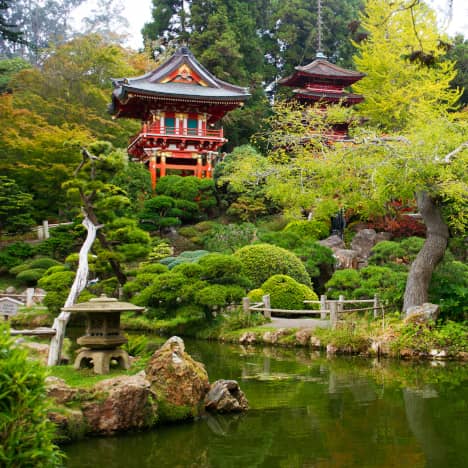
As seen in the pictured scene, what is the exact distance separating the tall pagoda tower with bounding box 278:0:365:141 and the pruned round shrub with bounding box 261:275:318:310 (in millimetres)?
13932

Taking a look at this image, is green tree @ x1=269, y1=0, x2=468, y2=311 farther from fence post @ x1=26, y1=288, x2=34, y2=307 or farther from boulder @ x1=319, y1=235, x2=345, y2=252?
fence post @ x1=26, y1=288, x2=34, y2=307

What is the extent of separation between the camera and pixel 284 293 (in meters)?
15.2

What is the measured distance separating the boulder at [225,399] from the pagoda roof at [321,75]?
2373cm

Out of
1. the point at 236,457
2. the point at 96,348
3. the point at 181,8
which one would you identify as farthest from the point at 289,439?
the point at 181,8

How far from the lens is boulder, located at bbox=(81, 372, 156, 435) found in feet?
19.6

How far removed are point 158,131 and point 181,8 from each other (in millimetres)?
16421

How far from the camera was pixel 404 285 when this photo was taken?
40.9 ft

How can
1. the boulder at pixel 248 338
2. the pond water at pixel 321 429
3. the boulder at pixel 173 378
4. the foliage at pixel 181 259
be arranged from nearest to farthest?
the pond water at pixel 321 429 → the boulder at pixel 173 378 → the boulder at pixel 248 338 → the foliage at pixel 181 259

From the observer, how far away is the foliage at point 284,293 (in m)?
15.1

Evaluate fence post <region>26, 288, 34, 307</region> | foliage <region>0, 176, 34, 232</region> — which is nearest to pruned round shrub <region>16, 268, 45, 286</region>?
fence post <region>26, 288, 34, 307</region>

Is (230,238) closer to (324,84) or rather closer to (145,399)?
(324,84)

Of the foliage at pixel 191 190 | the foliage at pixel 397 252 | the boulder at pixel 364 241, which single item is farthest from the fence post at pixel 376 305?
the foliage at pixel 191 190

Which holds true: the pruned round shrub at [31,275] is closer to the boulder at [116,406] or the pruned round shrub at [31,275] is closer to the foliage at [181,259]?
the foliage at [181,259]

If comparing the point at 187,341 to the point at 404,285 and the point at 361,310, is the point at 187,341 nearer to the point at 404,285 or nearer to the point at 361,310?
the point at 361,310
